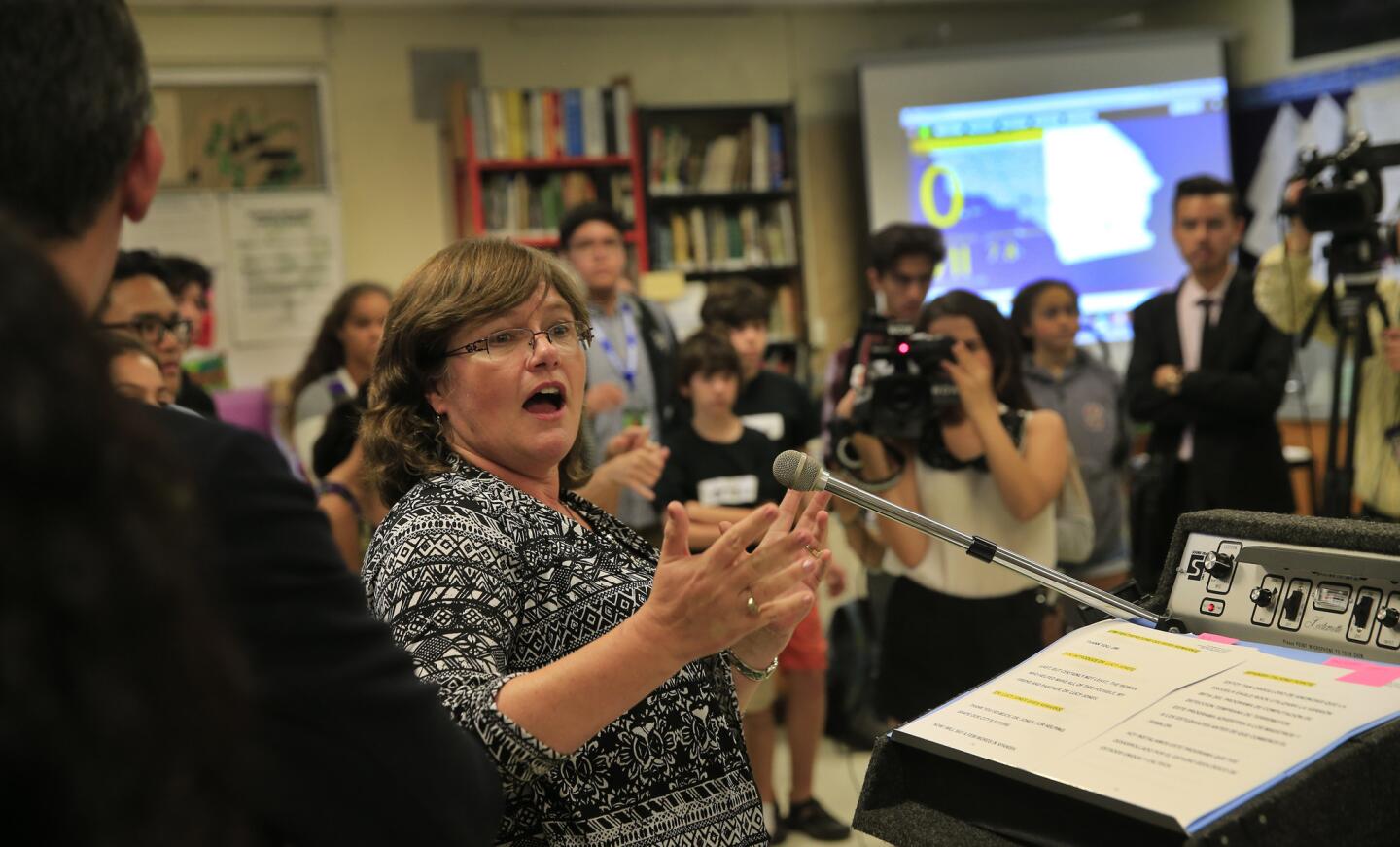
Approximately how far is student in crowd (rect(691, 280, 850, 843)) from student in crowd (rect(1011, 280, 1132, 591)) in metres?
0.64

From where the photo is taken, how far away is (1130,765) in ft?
3.17

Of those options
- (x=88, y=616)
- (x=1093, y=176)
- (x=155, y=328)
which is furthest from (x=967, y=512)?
(x=1093, y=176)

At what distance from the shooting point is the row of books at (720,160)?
5660mm

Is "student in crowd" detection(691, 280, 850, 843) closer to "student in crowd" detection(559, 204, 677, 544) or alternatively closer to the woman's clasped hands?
"student in crowd" detection(559, 204, 677, 544)

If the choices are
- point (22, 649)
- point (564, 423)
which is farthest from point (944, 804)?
point (22, 649)

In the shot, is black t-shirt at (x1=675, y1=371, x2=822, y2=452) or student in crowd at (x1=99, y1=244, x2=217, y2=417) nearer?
student in crowd at (x1=99, y1=244, x2=217, y2=417)

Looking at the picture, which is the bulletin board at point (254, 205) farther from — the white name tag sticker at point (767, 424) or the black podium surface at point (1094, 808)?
the black podium surface at point (1094, 808)

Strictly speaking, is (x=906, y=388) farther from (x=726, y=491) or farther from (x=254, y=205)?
(x=254, y=205)

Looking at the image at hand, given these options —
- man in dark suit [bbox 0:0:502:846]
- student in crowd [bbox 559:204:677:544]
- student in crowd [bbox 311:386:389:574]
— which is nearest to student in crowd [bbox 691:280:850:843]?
student in crowd [bbox 559:204:677:544]

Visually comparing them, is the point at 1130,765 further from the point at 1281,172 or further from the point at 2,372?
the point at 1281,172

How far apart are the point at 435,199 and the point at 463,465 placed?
14.7 ft

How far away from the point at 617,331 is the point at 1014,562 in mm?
2420

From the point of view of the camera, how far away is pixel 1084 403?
3328 mm

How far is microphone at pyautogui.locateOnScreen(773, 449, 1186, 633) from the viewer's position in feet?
3.88
